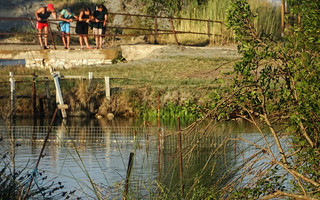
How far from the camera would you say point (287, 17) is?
8.54 m

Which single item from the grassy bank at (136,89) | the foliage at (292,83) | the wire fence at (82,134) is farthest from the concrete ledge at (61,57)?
the foliage at (292,83)

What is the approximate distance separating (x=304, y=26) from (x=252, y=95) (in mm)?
947

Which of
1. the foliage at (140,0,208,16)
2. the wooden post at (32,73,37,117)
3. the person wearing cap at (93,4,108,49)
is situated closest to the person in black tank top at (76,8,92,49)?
the person wearing cap at (93,4,108,49)

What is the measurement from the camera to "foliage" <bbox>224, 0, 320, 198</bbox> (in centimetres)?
788

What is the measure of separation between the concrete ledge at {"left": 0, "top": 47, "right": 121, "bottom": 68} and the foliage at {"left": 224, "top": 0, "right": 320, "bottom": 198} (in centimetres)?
1974

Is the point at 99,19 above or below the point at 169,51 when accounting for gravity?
above

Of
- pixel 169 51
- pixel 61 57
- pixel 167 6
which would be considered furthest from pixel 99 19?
pixel 167 6

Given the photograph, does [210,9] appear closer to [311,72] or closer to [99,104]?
[99,104]

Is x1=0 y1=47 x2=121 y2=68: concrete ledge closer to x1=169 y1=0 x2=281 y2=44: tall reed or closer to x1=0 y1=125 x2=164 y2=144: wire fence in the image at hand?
x1=169 y1=0 x2=281 y2=44: tall reed

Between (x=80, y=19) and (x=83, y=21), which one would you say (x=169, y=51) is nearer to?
(x=83, y=21)

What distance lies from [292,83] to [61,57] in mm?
20198

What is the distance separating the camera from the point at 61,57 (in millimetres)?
27828

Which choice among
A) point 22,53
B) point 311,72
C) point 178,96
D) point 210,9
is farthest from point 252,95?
point 210,9

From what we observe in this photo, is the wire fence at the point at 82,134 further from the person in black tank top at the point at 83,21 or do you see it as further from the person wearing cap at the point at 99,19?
the person in black tank top at the point at 83,21
